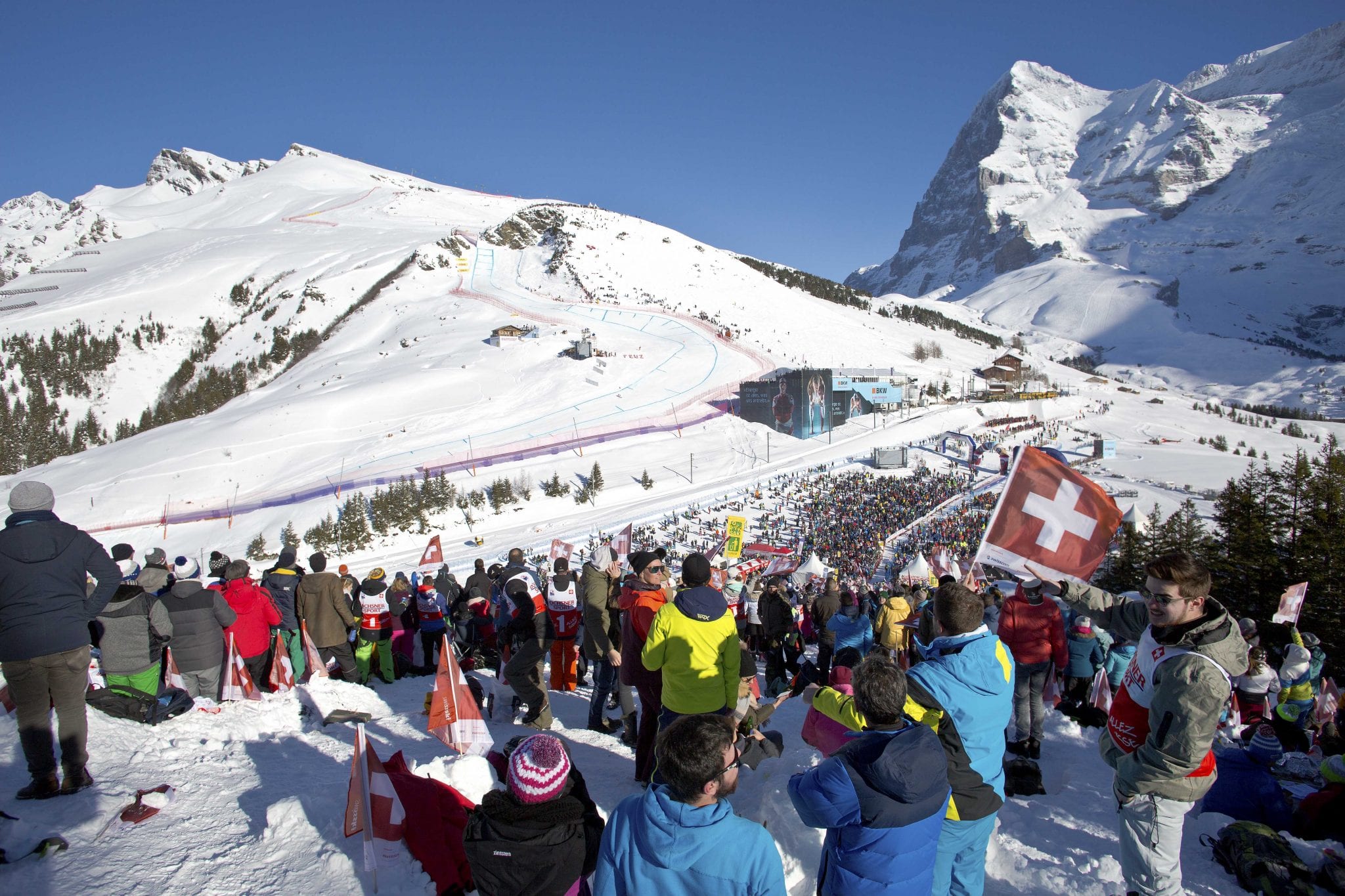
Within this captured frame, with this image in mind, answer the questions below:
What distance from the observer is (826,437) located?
Answer: 44.8 m

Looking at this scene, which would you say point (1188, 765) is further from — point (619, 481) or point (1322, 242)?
point (1322, 242)

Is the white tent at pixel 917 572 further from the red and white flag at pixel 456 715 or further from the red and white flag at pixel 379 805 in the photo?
the red and white flag at pixel 379 805

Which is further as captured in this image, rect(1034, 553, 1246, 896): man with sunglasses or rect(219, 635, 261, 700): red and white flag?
rect(219, 635, 261, 700): red and white flag

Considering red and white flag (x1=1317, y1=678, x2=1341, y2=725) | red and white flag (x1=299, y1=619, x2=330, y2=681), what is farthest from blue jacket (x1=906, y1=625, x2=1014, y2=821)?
red and white flag (x1=299, y1=619, x2=330, y2=681)

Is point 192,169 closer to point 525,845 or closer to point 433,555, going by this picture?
point 433,555

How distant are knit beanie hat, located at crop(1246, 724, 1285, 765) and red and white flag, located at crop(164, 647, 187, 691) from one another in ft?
26.1

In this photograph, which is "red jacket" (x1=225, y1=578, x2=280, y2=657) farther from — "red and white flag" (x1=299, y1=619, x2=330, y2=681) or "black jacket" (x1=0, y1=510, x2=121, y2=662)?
"black jacket" (x1=0, y1=510, x2=121, y2=662)

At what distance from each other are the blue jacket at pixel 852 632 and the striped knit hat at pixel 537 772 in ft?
15.4

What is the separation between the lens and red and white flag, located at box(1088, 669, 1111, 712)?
6.52 m

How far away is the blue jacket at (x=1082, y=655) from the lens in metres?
6.66

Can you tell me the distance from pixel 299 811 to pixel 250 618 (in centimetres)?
310

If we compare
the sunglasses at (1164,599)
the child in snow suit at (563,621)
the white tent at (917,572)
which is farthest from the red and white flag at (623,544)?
the sunglasses at (1164,599)

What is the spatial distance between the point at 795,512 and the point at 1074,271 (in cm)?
18928

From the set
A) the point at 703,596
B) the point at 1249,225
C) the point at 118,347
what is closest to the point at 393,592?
the point at 703,596
